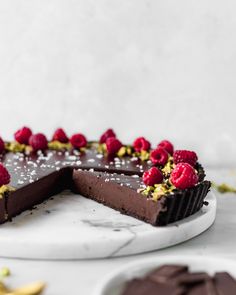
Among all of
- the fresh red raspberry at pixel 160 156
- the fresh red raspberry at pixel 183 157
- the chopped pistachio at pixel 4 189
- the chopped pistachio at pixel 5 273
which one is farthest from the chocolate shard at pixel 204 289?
the fresh red raspberry at pixel 160 156

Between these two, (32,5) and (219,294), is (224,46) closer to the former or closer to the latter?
(32,5)

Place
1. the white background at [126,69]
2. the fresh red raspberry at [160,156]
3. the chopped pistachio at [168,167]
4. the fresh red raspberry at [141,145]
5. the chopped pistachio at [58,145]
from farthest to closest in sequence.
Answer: the white background at [126,69]
the chopped pistachio at [58,145]
the fresh red raspberry at [141,145]
the fresh red raspberry at [160,156]
the chopped pistachio at [168,167]

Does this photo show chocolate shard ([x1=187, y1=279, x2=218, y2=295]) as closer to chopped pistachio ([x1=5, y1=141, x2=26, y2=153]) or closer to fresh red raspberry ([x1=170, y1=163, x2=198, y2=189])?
fresh red raspberry ([x1=170, y1=163, x2=198, y2=189])

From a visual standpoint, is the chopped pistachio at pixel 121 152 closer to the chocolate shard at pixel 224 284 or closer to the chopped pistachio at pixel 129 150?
the chopped pistachio at pixel 129 150

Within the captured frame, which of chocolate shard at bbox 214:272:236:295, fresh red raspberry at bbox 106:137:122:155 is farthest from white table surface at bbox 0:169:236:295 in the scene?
fresh red raspberry at bbox 106:137:122:155

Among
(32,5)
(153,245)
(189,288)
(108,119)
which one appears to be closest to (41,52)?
(32,5)

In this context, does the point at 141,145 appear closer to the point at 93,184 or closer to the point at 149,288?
the point at 93,184
